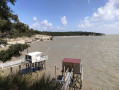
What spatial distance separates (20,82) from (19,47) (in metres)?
2.74

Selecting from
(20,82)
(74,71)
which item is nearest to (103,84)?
(74,71)

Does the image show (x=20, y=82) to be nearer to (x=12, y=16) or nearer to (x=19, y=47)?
(x=19, y=47)

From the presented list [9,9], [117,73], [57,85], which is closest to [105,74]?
[117,73]

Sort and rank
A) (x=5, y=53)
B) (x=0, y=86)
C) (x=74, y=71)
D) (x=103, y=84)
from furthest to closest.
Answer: (x=103, y=84)
(x=74, y=71)
(x=5, y=53)
(x=0, y=86)

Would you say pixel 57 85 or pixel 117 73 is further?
pixel 117 73

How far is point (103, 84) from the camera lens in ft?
47.3

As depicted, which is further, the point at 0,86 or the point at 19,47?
the point at 19,47

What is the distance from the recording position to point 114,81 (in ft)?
49.8

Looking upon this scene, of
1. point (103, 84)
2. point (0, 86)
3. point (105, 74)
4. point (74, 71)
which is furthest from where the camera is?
point (105, 74)

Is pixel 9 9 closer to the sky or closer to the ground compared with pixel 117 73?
closer to the sky

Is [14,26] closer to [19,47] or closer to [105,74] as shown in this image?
[19,47]

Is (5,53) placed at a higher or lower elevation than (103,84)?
higher

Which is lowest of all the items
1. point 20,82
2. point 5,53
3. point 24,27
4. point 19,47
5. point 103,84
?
point 103,84

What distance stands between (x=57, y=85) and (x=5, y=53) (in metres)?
6.72
